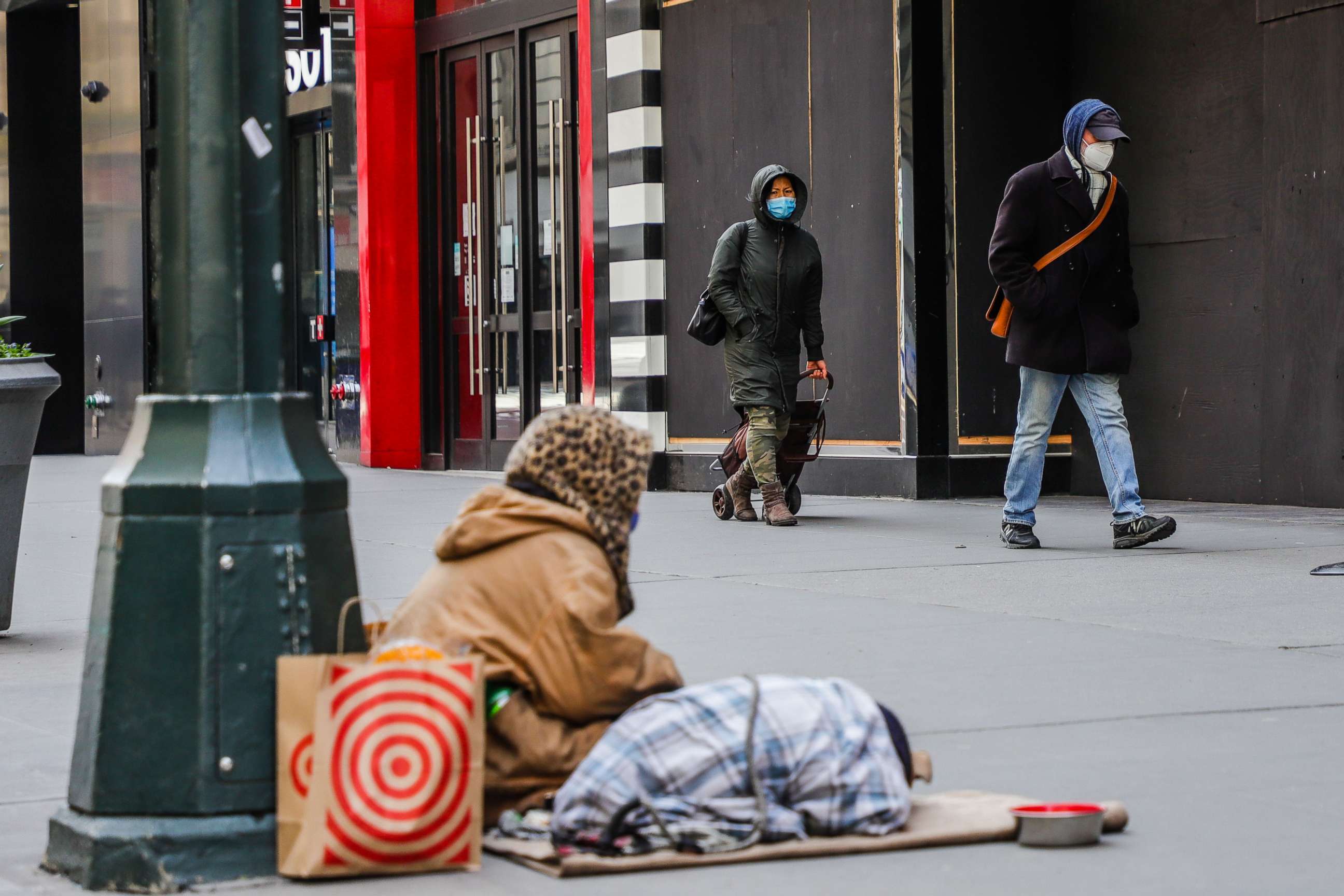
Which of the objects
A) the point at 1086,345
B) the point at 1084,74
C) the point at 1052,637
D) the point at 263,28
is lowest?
the point at 1052,637

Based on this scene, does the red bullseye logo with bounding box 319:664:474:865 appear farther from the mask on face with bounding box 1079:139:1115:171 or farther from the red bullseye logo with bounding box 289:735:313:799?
the mask on face with bounding box 1079:139:1115:171

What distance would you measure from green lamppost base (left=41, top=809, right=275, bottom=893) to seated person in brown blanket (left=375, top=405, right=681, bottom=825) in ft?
1.45

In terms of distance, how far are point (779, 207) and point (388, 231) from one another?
25.5 ft

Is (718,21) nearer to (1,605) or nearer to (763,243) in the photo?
(763,243)

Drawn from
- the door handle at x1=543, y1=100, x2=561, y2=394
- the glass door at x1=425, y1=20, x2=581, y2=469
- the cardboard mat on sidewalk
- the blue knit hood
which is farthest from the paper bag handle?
the door handle at x1=543, y1=100, x2=561, y2=394

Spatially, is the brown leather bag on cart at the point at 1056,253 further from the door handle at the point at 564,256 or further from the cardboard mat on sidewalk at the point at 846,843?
the door handle at the point at 564,256

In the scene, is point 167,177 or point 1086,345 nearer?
point 167,177

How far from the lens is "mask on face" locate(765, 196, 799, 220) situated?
34.9ft

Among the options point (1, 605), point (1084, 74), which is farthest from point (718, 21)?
point (1, 605)

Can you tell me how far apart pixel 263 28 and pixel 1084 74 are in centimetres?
956

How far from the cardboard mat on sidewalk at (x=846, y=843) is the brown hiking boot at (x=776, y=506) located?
671cm

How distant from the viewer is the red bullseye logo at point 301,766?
3.53 m

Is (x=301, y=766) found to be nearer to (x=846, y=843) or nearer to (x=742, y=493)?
(x=846, y=843)

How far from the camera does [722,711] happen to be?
3.67 meters
